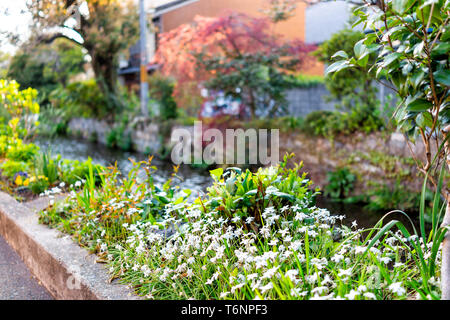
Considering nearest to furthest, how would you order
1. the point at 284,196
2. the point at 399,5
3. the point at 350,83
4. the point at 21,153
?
the point at 399,5 < the point at 284,196 < the point at 21,153 < the point at 350,83

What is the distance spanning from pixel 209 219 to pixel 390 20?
124 centimetres

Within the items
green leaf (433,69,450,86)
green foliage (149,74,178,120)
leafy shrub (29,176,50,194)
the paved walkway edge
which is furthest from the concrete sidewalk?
green foliage (149,74,178,120)

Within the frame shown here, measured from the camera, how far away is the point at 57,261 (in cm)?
223

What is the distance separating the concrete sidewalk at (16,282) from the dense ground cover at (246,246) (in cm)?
33

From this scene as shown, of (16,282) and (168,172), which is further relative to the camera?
(168,172)

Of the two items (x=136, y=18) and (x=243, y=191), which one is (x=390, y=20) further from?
(x=136, y=18)

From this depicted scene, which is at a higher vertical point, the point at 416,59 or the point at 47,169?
the point at 416,59

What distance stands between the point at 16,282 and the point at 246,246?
154 centimetres

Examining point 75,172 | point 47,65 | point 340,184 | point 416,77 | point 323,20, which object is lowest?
point 340,184

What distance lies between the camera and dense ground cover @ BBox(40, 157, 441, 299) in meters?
1.61

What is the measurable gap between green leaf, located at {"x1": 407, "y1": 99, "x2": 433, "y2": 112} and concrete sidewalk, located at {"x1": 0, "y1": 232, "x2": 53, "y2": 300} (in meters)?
2.07

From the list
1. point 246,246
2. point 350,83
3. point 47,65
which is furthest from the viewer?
point 47,65

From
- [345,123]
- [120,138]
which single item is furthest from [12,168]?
[120,138]

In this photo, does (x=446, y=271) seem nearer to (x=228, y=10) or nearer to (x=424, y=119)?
(x=424, y=119)
